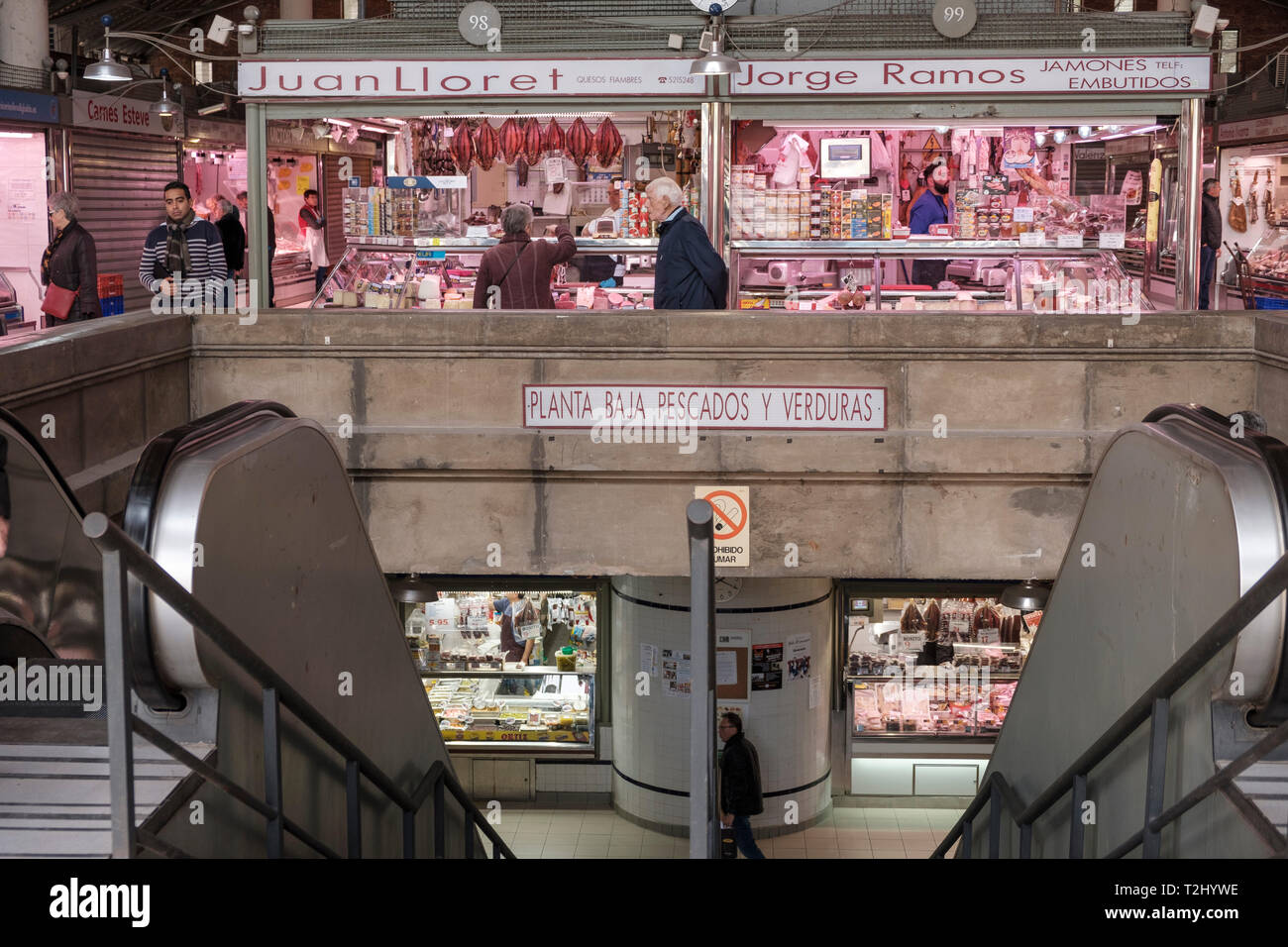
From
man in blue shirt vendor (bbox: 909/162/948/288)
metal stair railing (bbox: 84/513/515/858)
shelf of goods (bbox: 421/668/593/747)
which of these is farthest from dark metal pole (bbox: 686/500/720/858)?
shelf of goods (bbox: 421/668/593/747)

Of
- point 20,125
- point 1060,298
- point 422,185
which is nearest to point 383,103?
point 422,185

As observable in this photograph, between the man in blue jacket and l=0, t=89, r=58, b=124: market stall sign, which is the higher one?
l=0, t=89, r=58, b=124: market stall sign

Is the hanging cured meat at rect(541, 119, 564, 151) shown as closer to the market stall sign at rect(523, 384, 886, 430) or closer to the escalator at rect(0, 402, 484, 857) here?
the market stall sign at rect(523, 384, 886, 430)

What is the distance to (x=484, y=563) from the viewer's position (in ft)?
25.1

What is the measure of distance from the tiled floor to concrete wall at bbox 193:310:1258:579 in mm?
4765

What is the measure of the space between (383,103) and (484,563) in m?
3.38

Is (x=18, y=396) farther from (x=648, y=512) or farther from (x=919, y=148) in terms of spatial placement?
(x=919, y=148)

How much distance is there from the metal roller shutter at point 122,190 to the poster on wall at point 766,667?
352 inches

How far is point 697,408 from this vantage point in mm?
7352

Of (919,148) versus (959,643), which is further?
(959,643)

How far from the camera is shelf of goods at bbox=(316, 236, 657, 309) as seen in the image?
957 centimetres

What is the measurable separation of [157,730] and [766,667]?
9.54m

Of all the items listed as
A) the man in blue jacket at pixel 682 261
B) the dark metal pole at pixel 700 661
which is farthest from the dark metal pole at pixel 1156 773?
the man in blue jacket at pixel 682 261

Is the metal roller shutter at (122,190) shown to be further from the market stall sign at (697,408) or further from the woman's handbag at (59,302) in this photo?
the market stall sign at (697,408)
